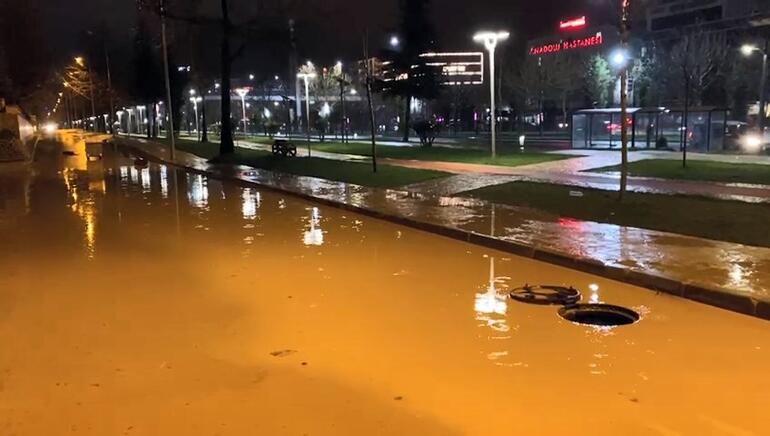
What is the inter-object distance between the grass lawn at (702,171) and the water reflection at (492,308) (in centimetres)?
1327

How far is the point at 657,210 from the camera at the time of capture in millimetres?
13602

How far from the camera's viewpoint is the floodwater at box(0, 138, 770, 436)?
4926mm

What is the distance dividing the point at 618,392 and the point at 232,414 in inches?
112

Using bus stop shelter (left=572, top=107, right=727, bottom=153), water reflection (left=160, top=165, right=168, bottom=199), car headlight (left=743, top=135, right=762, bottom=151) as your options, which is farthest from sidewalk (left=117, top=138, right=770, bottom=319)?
bus stop shelter (left=572, top=107, right=727, bottom=153)

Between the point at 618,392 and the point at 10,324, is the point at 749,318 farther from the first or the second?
the point at 10,324

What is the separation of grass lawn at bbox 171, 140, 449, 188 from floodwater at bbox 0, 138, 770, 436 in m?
9.89

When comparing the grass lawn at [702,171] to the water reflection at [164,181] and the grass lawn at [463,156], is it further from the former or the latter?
the water reflection at [164,181]

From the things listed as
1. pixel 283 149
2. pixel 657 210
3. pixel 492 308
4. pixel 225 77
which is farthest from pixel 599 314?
pixel 225 77

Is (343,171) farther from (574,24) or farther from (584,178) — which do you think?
(574,24)

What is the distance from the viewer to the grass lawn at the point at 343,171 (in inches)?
845

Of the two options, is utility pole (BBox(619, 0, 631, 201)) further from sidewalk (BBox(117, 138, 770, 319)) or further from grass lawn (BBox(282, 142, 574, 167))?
grass lawn (BBox(282, 142, 574, 167))

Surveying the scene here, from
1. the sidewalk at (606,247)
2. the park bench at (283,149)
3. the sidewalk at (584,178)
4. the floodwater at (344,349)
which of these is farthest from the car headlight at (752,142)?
the floodwater at (344,349)

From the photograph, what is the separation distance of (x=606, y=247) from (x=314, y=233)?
5255 millimetres

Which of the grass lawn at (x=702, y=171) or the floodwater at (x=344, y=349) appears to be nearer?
the floodwater at (x=344, y=349)
